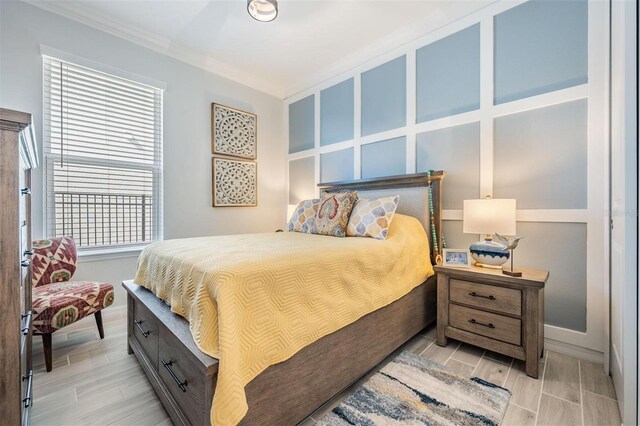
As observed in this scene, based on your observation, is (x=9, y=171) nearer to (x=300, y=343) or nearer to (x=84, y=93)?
(x=300, y=343)

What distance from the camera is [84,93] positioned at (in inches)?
105

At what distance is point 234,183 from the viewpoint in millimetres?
3705

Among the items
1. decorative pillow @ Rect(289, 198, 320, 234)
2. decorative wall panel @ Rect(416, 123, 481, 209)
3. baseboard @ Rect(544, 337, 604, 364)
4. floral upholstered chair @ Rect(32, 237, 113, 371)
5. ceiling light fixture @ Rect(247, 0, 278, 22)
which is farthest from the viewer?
decorative pillow @ Rect(289, 198, 320, 234)

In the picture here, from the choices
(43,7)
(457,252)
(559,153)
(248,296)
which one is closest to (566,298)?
(457,252)

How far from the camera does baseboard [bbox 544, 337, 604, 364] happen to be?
6.21ft

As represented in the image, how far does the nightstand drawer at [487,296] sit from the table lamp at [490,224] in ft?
0.67

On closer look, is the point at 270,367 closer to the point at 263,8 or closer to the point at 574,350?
the point at 574,350

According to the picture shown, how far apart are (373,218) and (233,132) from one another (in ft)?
7.78

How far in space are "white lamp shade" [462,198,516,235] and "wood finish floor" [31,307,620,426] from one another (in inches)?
35.7

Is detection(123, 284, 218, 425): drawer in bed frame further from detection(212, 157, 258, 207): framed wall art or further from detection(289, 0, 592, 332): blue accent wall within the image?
detection(289, 0, 592, 332): blue accent wall

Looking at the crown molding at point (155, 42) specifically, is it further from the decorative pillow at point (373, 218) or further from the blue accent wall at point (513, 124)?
Result: the decorative pillow at point (373, 218)

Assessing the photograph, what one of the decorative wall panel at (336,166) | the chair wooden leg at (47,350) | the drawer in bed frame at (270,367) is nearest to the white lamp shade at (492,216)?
the drawer in bed frame at (270,367)

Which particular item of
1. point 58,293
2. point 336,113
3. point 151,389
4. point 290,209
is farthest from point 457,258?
point 58,293

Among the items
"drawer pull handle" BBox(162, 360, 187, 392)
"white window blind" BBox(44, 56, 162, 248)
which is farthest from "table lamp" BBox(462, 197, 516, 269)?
"white window blind" BBox(44, 56, 162, 248)
